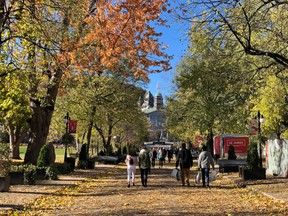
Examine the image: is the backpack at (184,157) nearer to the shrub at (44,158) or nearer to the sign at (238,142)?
the shrub at (44,158)

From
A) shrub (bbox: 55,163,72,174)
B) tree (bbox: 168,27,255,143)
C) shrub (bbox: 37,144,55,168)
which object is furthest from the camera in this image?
tree (bbox: 168,27,255,143)

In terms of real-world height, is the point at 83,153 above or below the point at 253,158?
above

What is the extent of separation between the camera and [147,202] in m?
11.2

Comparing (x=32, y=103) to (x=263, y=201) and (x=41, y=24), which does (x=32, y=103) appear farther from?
(x=263, y=201)

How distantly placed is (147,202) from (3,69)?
8.67 meters

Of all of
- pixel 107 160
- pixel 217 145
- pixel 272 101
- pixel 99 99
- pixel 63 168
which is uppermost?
pixel 99 99

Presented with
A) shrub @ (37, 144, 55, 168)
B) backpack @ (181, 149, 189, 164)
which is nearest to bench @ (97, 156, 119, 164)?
shrub @ (37, 144, 55, 168)

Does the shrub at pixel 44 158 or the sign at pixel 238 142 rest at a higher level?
the sign at pixel 238 142

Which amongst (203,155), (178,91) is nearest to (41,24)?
(203,155)

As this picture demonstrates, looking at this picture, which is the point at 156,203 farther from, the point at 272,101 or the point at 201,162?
the point at 272,101

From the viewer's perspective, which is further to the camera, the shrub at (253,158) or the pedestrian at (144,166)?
A: the shrub at (253,158)

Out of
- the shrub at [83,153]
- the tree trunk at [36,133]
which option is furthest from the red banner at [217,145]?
the tree trunk at [36,133]

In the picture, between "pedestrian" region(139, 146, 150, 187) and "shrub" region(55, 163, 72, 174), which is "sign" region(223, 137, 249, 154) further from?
"pedestrian" region(139, 146, 150, 187)

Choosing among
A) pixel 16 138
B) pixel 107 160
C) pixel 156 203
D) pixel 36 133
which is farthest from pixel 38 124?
pixel 16 138
